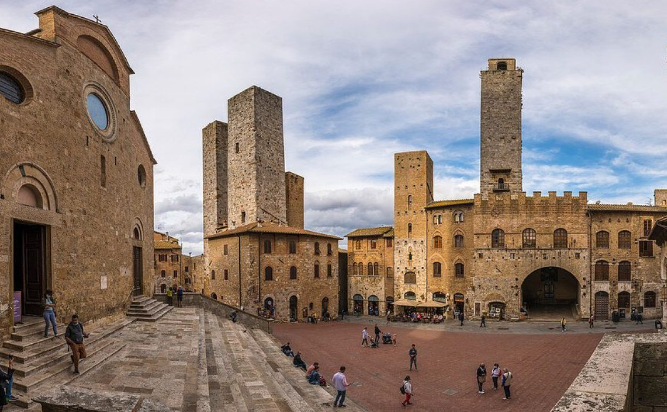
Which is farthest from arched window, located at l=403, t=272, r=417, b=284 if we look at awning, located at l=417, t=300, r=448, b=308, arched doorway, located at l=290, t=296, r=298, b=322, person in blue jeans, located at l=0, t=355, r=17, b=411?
person in blue jeans, located at l=0, t=355, r=17, b=411

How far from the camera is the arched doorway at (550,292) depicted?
36.5 m

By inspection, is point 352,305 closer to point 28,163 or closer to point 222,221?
point 222,221

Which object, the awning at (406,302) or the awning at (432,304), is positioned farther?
the awning at (406,302)

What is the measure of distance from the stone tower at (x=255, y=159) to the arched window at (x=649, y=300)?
108 feet

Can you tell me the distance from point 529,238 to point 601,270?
651 centimetres

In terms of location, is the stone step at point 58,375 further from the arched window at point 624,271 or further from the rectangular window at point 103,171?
the arched window at point 624,271

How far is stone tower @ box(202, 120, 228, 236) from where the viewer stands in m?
44.7

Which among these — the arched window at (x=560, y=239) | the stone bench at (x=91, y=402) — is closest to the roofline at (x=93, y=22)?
the stone bench at (x=91, y=402)

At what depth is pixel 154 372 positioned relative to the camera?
10867 millimetres

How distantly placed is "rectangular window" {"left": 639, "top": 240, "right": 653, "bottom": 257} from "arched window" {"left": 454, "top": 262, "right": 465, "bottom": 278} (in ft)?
47.4

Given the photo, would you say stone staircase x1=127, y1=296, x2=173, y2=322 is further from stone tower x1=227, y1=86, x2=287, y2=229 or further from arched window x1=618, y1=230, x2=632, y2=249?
arched window x1=618, y1=230, x2=632, y2=249

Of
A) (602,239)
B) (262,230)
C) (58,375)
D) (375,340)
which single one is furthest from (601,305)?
(58,375)

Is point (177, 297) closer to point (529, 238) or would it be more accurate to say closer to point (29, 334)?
point (29, 334)

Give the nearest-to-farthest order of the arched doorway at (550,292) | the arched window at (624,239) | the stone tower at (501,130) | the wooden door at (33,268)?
1. the wooden door at (33,268)
2. the arched window at (624,239)
3. the arched doorway at (550,292)
4. the stone tower at (501,130)
